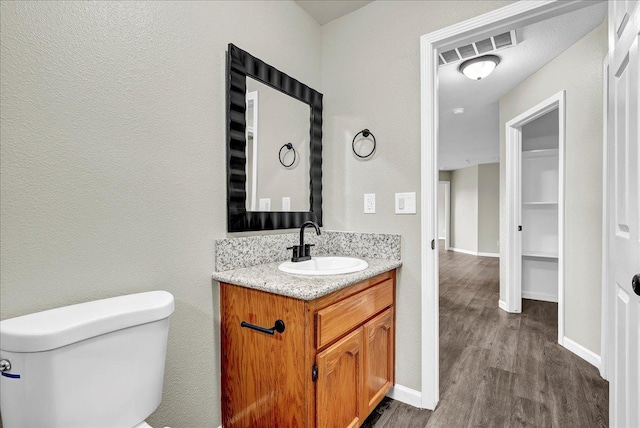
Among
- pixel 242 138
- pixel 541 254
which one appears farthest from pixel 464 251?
pixel 242 138

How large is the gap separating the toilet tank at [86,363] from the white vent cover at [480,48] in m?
2.43

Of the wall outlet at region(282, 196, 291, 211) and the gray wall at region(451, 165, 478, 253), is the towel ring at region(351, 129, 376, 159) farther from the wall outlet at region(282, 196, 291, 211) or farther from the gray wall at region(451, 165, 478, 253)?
the gray wall at region(451, 165, 478, 253)

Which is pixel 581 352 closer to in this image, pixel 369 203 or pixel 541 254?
pixel 541 254

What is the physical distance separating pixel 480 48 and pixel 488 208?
5801 mm

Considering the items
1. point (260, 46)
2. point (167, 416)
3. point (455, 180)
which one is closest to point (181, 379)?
point (167, 416)

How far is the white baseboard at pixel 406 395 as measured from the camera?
67.5 inches

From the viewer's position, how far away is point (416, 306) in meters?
1.72

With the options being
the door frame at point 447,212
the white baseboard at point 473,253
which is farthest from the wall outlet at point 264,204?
the door frame at point 447,212

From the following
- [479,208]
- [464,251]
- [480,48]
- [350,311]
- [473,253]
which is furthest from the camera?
[464,251]

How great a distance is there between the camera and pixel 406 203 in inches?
68.3

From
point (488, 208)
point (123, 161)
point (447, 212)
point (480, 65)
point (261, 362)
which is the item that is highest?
point (480, 65)

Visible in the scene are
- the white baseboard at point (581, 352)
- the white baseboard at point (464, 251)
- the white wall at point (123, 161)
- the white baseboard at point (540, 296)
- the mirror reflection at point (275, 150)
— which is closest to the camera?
the white wall at point (123, 161)

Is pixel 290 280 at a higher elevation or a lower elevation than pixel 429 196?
lower

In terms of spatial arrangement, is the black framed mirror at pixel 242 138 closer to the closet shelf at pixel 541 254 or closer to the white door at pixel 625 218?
the white door at pixel 625 218
